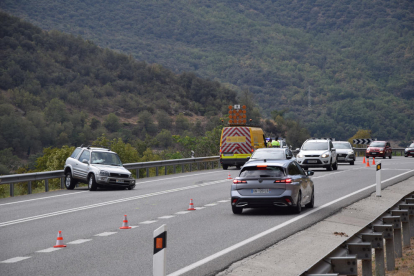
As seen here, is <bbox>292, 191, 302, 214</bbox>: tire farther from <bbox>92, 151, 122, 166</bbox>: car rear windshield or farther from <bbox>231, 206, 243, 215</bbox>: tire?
<bbox>92, 151, 122, 166</bbox>: car rear windshield

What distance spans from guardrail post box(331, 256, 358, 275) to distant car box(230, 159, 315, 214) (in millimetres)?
7695

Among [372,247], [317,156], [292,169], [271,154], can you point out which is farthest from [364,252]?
[317,156]

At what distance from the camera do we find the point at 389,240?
9.08 meters

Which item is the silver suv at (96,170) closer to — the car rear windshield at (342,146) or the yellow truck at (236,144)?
the yellow truck at (236,144)

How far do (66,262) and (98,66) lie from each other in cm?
10398

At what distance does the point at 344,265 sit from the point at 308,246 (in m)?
3.74

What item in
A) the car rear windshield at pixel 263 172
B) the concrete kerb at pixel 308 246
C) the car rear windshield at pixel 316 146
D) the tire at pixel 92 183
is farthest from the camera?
the car rear windshield at pixel 316 146

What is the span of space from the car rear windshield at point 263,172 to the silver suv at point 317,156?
57.9 feet

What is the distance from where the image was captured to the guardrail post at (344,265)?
6867mm

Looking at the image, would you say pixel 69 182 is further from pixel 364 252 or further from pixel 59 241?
pixel 364 252

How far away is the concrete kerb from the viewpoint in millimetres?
8773

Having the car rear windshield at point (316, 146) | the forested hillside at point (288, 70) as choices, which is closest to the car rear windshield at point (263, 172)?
the car rear windshield at point (316, 146)

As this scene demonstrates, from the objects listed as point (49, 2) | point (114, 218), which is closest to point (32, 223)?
point (114, 218)

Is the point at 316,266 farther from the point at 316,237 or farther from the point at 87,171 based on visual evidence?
the point at 87,171
